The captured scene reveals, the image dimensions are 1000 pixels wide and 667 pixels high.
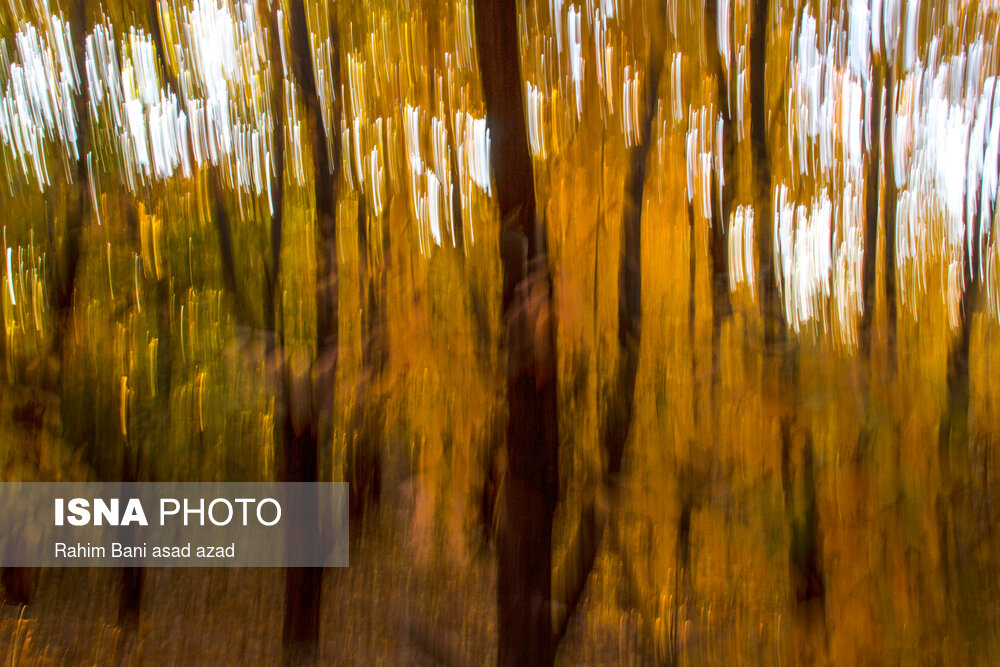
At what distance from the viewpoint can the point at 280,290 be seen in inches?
18.9

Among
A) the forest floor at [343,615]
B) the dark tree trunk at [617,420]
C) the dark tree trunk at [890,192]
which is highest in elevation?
the dark tree trunk at [890,192]

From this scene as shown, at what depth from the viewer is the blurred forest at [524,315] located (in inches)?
18.6

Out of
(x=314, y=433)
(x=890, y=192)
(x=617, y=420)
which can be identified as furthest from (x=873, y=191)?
(x=314, y=433)

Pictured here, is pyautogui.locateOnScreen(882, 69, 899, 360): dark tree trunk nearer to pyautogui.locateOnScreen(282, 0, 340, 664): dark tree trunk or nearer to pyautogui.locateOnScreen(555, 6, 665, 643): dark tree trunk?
pyautogui.locateOnScreen(555, 6, 665, 643): dark tree trunk

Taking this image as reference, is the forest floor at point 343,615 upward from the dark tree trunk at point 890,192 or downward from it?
downward

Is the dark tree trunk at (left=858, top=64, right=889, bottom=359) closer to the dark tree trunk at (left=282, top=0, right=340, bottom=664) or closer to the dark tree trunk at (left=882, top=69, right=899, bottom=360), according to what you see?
the dark tree trunk at (left=882, top=69, right=899, bottom=360)

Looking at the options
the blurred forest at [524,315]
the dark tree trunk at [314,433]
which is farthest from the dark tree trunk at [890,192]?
the dark tree trunk at [314,433]

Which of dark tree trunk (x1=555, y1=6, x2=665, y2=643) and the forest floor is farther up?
dark tree trunk (x1=555, y1=6, x2=665, y2=643)

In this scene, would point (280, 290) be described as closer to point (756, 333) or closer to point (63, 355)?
point (63, 355)

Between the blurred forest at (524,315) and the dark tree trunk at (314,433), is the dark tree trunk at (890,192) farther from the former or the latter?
the dark tree trunk at (314,433)

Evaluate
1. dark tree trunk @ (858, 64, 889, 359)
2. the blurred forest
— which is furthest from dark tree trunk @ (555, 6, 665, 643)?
dark tree trunk @ (858, 64, 889, 359)

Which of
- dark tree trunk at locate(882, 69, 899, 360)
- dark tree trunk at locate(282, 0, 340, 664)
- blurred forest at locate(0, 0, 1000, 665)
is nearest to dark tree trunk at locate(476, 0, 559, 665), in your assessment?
blurred forest at locate(0, 0, 1000, 665)

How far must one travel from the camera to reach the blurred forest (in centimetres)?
47

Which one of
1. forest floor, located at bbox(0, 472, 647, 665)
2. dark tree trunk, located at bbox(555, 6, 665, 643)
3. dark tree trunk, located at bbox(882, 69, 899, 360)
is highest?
dark tree trunk, located at bbox(882, 69, 899, 360)
